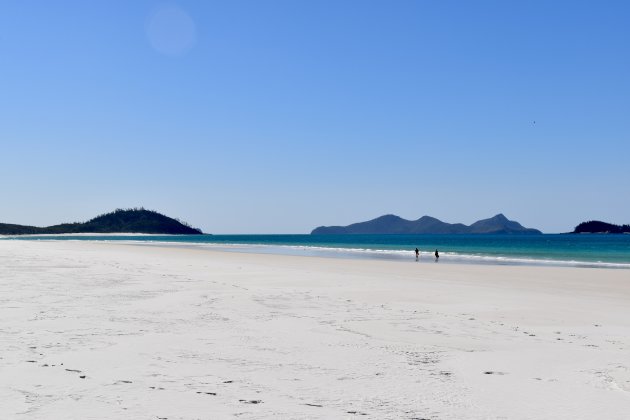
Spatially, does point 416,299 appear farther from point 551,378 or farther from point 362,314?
point 551,378

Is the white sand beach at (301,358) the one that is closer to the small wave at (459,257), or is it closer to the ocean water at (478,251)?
the small wave at (459,257)

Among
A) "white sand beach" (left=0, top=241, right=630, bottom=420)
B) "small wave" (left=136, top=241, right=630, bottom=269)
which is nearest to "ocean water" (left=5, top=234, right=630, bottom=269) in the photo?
"small wave" (left=136, top=241, right=630, bottom=269)

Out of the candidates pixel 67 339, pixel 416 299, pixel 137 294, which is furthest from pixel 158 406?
pixel 416 299

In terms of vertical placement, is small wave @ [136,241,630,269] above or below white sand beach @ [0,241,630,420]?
above

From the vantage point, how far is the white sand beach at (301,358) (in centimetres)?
527

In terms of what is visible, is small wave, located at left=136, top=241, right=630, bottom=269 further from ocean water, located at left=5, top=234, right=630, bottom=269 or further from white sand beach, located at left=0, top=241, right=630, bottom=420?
white sand beach, located at left=0, top=241, right=630, bottom=420

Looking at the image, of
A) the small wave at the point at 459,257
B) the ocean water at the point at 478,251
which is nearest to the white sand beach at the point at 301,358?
the small wave at the point at 459,257

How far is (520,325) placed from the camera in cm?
1101

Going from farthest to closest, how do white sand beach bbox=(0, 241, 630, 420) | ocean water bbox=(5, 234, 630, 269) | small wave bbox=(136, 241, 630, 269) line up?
ocean water bbox=(5, 234, 630, 269) < small wave bbox=(136, 241, 630, 269) < white sand beach bbox=(0, 241, 630, 420)

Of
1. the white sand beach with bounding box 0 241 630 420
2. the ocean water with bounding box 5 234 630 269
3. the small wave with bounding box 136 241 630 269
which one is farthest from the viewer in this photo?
the ocean water with bounding box 5 234 630 269

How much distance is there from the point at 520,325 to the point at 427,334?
8.59 feet

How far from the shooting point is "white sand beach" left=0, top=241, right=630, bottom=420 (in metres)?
5.27

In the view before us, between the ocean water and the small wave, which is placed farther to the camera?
the ocean water

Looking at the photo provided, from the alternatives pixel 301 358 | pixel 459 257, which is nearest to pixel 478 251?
pixel 459 257
